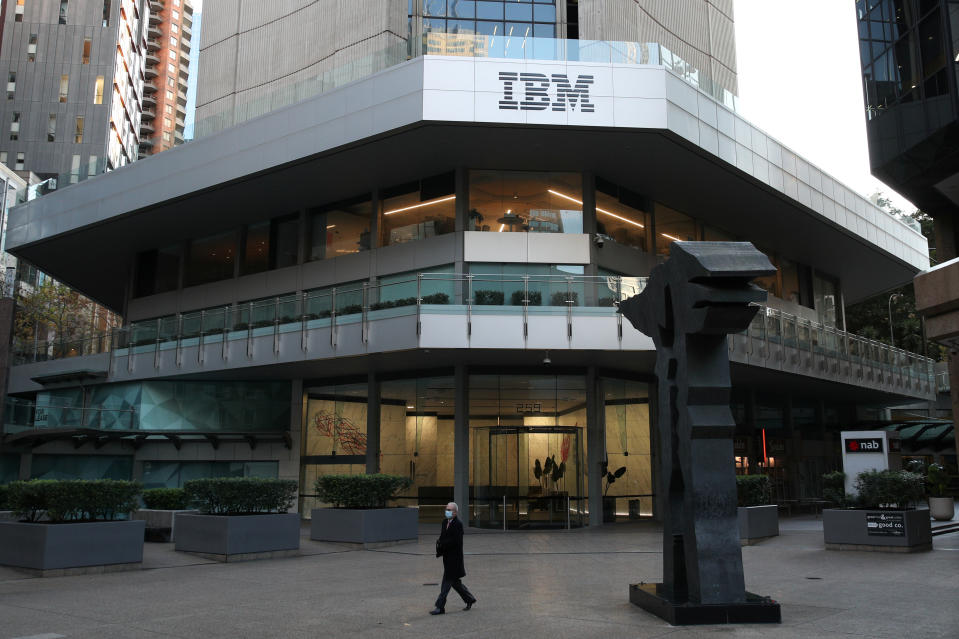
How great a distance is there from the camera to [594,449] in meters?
25.3

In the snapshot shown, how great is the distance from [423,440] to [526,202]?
864cm

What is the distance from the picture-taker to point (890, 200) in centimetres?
6612

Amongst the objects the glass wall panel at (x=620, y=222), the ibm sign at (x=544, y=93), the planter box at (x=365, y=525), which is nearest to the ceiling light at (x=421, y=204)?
the ibm sign at (x=544, y=93)

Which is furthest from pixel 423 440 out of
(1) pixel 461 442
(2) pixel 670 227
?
(2) pixel 670 227

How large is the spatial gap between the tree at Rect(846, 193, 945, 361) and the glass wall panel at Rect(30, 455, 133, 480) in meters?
47.5

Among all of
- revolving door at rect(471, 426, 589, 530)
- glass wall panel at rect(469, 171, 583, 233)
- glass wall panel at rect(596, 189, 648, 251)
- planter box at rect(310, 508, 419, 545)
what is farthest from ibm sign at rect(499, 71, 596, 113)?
planter box at rect(310, 508, 419, 545)

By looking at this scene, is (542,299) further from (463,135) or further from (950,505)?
(950,505)

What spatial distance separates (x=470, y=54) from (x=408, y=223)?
20.5ft

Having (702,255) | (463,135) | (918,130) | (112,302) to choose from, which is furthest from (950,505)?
(112,302)

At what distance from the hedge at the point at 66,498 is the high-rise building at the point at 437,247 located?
31.7ft

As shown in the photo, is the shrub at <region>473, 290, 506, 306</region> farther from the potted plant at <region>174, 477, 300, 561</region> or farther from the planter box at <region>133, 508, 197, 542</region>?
the planter box at <region>133, 508, 197, 542</region>

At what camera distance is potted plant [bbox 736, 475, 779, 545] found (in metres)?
19.2

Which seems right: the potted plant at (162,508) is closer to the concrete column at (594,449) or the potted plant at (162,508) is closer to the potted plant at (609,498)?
the concrete column at (594,449)

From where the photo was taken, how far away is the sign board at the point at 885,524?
1591 centimetres
